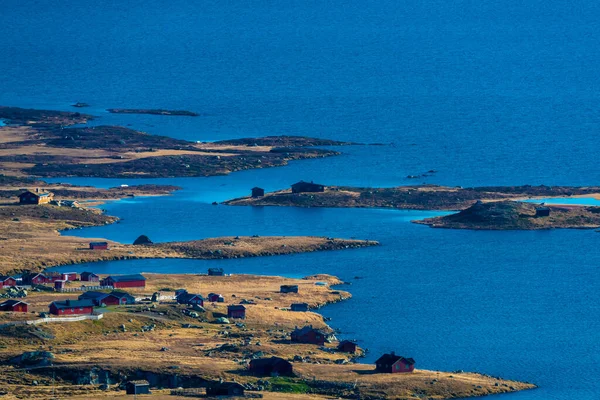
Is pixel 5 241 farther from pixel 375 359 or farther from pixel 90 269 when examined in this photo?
pixel 375 359

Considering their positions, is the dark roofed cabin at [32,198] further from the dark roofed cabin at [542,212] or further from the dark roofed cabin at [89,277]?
the dark roofed cabin at [542,212]

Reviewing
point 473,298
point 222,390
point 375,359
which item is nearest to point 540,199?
point 473,298

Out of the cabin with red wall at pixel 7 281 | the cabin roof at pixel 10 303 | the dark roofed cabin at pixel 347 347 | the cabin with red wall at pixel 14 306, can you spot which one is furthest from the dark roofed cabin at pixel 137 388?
the cabin with red wall at pixel 7 281

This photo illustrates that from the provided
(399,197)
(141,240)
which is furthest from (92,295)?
(399,197)

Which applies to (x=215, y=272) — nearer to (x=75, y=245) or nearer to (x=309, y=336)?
(x=75, y=245)

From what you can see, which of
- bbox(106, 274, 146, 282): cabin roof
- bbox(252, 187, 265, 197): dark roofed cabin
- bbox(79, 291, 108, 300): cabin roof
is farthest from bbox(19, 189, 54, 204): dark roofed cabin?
bbox(79, 291, 108, 300): cabin roof

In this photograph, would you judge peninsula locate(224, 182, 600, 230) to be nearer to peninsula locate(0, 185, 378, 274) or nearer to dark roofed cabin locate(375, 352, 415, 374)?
peninsula locate(0, 185, 378, 274)
